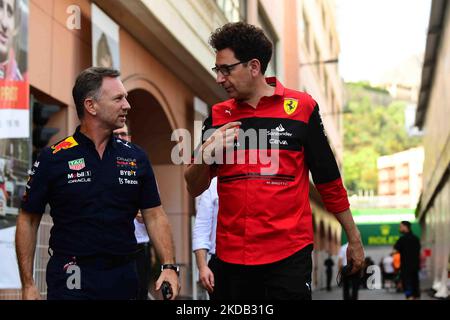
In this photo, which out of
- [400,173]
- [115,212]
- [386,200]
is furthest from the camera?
[400,173]

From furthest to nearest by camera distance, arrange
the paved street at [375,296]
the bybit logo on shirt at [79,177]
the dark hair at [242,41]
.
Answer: the paved street at [375,296] < the dark hair at [242,41] < the bybit logo on shirt at [79,177]

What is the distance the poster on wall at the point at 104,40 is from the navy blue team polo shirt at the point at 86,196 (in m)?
6.66

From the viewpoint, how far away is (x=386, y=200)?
76750mm

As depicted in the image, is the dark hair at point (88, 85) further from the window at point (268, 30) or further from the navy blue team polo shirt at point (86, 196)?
the window at point (268, 30)

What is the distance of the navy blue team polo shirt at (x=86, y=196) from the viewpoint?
3.84m

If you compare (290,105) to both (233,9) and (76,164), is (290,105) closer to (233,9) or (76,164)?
(76,164)

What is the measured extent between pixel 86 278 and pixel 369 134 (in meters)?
107

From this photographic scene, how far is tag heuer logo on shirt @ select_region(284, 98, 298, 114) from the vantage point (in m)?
4.04

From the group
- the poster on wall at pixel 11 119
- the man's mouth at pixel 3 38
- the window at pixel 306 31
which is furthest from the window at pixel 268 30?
the man's mouth at pixel 3 38

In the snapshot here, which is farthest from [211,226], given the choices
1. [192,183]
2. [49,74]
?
[49,74]

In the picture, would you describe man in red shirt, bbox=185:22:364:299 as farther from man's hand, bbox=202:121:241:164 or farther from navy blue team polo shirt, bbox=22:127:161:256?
navy blue team polo shirt, bbox=22:127:161:256

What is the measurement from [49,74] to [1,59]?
1.79m
